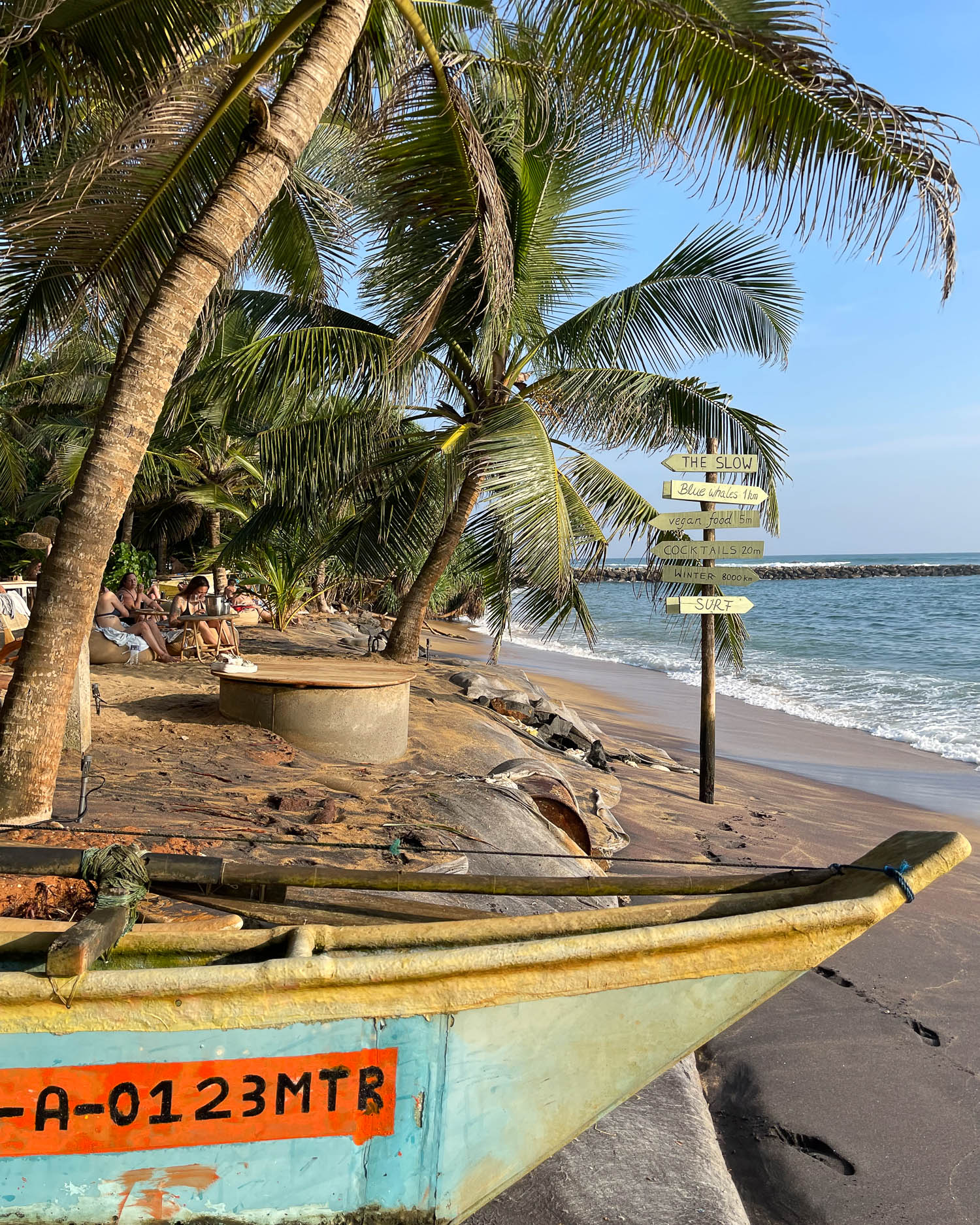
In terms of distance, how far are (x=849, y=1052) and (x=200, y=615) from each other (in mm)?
9724

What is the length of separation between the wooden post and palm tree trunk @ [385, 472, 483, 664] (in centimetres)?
268

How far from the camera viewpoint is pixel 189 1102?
6.84ft

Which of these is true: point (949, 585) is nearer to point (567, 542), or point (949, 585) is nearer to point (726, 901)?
point (567, 542)

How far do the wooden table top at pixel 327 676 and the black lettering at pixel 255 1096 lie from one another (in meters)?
4.64

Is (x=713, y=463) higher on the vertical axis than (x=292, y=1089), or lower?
higher

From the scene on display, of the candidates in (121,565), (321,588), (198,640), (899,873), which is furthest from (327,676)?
(321,588)

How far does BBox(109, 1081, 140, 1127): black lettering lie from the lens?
2057mm

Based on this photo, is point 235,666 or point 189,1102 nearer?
point 189,1102

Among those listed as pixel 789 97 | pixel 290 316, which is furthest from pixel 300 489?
pixel 789 97

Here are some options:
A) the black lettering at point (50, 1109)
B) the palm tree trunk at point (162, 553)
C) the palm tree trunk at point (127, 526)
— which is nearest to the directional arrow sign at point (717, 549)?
the black lettering at point (50, 1109)

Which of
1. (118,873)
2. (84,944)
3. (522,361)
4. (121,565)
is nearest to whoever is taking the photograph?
(84,944)

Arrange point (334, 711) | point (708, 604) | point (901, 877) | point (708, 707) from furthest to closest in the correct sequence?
point (708, 707) → point (708, 604) → point (334, 711) → point (901, 877)

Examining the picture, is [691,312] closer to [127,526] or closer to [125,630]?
[125,630]

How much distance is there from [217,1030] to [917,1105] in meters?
2.92
